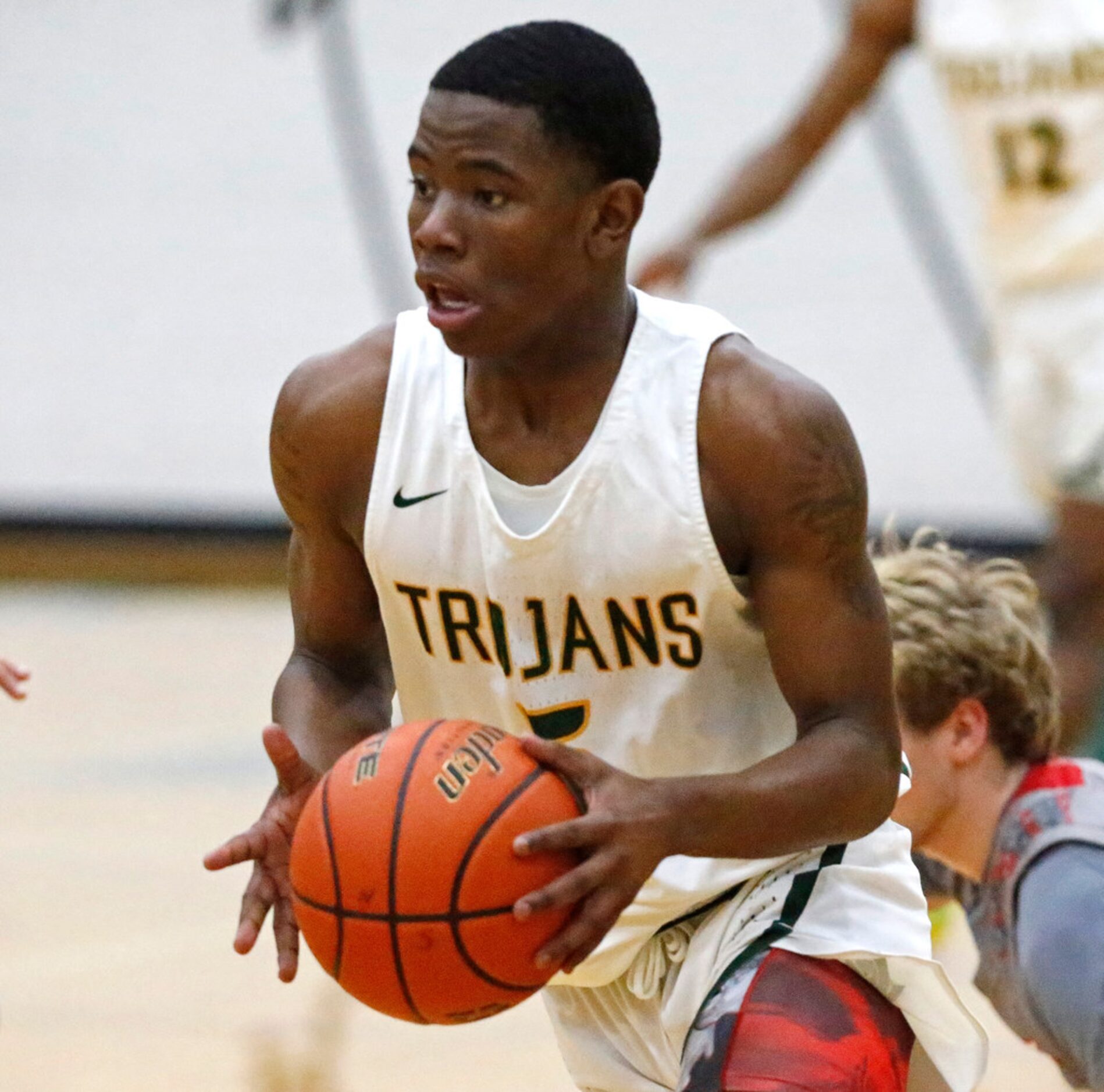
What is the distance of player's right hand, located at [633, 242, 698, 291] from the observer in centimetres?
524

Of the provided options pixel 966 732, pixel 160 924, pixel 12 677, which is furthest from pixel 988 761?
pixel 160 924

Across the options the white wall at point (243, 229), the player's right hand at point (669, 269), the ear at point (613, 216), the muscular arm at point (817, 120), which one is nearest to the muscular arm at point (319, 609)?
the ear at point (613, 216)

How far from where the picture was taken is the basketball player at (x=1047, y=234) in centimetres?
541

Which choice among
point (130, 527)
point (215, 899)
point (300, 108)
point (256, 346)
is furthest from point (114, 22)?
point (215, 899)

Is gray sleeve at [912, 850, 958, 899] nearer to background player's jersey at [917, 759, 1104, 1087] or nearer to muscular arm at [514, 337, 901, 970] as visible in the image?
background player's jersey at [917, 759, 1104, 1087]

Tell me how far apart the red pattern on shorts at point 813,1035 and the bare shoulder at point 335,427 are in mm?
901

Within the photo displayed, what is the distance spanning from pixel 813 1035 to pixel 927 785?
89cm

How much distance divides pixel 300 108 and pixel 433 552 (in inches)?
322

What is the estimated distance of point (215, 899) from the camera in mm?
6086

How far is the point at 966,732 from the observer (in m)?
3.69

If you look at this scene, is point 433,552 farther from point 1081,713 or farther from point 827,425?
point 1081,713

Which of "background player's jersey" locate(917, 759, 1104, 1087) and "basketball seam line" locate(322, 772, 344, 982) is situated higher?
"basketball seam line" locate(322, 772, 344, 982)

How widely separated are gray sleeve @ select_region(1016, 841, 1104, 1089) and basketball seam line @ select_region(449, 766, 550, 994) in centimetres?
99

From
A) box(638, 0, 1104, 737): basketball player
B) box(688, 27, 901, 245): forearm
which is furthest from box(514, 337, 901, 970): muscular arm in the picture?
box(688, 27, 901, 245): forearm
